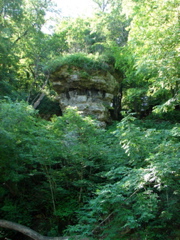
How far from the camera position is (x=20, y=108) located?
6.59 metres

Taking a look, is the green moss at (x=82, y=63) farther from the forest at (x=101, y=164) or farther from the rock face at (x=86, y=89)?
the forest at (x=101, y=164)

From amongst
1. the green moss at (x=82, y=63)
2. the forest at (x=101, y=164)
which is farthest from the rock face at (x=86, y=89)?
the forest at (x=101, y=164)

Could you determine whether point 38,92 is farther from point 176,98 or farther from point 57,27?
point 176,98

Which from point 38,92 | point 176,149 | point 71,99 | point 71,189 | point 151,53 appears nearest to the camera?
point 176,149

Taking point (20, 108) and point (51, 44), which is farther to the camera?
point (51, 44)

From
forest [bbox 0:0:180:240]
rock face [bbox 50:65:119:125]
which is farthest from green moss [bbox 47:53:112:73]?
forest [bbox 0:0:180:240]

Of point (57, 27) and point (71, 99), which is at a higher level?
point (57, 27)

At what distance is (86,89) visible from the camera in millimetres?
13141

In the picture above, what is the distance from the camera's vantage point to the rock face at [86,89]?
41.7ft

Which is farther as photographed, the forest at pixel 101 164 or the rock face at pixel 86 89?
the rock face at pixel 86 89

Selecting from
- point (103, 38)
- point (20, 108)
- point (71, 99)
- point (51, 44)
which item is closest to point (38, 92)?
point (51, 44)

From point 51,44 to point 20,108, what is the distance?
10.2 m

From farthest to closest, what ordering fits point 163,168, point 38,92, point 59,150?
point 38,92, point 59,150, point 163,168

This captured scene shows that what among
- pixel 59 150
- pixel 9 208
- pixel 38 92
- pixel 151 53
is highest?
pixel 38 92
